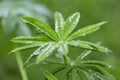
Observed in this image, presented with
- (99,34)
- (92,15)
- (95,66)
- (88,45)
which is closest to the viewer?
(88,45)

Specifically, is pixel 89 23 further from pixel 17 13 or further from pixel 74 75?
pixel 74 75

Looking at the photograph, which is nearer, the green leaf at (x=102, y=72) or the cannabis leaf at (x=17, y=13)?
the green leaf at (x=102, y=72)

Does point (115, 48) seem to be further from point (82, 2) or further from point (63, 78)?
point (63, 78)

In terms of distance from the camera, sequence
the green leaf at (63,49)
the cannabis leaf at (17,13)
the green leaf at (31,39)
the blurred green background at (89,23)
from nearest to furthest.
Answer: the green leaf at (63,49) → the green leaf at (31,39) → the cannabis leaf at (17,13) → the blurred green background at (89,23)

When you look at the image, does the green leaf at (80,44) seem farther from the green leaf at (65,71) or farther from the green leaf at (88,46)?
the green leaf at (65,71)

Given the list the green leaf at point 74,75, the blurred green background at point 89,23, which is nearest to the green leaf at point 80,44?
the green leaf at point 74,75

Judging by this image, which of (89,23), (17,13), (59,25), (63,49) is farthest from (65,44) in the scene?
(89,23)

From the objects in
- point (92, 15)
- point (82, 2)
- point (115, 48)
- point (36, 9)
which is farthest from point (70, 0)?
point (36, 9)

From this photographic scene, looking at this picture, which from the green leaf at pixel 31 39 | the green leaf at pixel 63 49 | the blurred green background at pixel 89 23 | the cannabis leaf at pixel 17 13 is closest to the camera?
the green leaf at pixel 63 49
